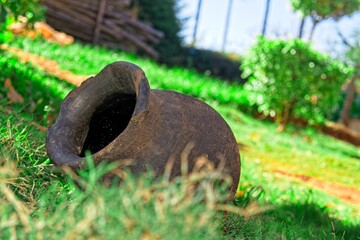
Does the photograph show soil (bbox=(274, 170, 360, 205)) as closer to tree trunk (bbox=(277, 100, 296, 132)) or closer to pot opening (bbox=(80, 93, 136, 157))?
pot opening (bbox=(80, 93, 136, 157))

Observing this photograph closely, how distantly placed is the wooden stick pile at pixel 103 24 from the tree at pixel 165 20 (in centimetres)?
55

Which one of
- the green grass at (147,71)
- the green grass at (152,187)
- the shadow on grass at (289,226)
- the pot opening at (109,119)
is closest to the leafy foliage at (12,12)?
the green grass at (152,187)

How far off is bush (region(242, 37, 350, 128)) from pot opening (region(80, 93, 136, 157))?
9620mm

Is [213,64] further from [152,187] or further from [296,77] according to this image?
[152,187]

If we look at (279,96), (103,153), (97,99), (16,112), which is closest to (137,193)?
(103,153)

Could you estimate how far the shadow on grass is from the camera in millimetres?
3617

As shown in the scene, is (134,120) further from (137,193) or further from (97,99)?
(137,193)

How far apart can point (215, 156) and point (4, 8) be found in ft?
11.1

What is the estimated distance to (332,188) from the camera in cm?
831

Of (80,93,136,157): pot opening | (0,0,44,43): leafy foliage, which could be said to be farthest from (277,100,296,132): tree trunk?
(80,93,136,157): pot opening

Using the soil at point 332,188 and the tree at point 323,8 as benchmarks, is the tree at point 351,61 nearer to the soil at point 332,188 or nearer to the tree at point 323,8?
the tree at point 323,8

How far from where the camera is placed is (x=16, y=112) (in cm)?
522

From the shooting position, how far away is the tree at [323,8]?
18.9 meters

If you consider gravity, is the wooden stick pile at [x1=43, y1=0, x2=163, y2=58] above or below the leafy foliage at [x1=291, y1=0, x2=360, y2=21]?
below
